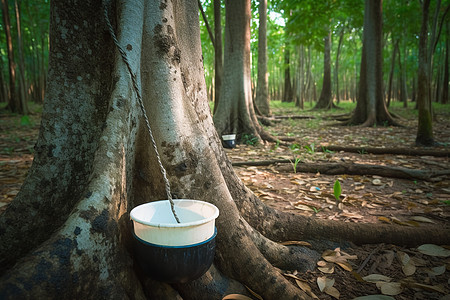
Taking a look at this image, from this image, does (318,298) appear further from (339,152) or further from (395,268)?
(339,152)

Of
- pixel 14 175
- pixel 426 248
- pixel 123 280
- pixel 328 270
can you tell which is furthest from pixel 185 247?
pixel 14 175

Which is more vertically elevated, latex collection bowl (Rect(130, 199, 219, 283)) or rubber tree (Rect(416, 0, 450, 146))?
rubber tree (Rect(416, 0, 450, 146))

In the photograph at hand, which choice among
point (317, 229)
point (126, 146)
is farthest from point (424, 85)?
point (126, 146)

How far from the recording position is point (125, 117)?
4.82 feet

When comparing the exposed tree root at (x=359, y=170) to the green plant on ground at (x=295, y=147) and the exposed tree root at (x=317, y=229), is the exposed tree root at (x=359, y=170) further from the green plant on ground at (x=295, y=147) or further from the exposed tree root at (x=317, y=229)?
the exposed tree root at (x=317, y=229)

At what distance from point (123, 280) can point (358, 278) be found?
136 centimetres

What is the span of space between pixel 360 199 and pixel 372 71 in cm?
635

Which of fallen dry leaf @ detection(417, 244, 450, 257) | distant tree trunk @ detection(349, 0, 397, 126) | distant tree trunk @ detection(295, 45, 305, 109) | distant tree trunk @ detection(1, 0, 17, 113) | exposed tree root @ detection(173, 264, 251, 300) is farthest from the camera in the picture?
distant tree trunk @ detection(295, 45, 305, 109)

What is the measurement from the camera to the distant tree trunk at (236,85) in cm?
573

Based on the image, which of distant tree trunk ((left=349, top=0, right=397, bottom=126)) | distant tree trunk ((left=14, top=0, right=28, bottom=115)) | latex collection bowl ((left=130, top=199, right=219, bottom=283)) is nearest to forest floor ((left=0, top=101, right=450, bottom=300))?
latex collection bowl ((left=130, top=199, right=219, bottom=283))

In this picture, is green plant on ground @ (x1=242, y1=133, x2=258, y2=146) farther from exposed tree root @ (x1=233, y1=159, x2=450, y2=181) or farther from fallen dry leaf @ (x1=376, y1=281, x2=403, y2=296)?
fallen dry leaf @ (x1=376, y1=281, x2=403, y2=296)

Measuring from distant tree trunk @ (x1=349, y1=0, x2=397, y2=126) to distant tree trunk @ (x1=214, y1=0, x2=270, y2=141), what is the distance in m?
4.00

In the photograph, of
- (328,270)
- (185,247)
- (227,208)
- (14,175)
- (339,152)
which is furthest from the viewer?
(339,152)

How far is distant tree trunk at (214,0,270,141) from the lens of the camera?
5727 millimetres
